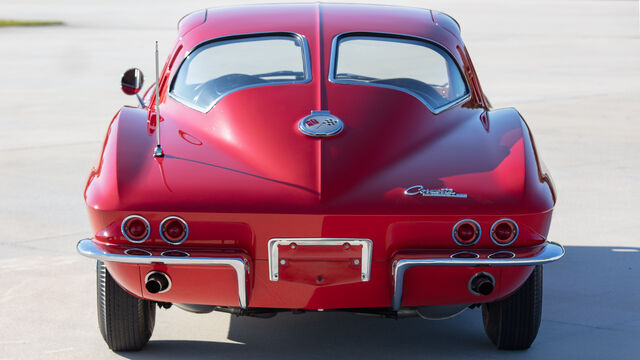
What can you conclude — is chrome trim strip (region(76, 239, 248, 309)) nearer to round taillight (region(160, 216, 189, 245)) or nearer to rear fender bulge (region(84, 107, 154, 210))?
round taillight (region(160, 216, 189, 245))

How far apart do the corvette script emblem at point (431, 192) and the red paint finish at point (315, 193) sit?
26mm

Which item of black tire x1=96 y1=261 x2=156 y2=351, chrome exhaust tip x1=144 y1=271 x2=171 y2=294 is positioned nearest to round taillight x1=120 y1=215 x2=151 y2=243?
chrome exhaust tip x1=144 y1=271 x2=171 y2=294

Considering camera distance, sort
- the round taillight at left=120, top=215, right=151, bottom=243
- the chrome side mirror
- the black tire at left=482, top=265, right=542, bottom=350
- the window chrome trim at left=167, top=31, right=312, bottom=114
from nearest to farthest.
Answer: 1. the round taillight at left=120, top=215, right=151, bottom=243
2. the black tire at left=482, top=265, right=542, bottom=350
3. the window chrome trim at left=167, top=31, right=312, bottom=114
4. the chrome side mirror

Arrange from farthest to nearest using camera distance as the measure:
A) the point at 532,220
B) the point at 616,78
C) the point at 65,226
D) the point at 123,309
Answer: the point at 616,78
the point at 65,226
the point at 123,309
the point at 532,220

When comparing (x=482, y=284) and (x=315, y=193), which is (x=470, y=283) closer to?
(x=482, y=284)

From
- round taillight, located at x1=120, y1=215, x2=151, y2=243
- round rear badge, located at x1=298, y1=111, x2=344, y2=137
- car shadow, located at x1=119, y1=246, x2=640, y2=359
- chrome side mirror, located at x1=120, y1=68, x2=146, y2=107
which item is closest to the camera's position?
round taillight, located at x1=120, y1=215, x2=151, y2=243

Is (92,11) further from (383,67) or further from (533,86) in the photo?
(533,86)

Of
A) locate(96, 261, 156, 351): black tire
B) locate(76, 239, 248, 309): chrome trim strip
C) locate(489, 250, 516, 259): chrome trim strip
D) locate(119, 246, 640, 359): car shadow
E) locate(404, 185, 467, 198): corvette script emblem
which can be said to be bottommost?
locate(119, 246, 640, 359): car shadow

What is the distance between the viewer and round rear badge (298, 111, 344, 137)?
4.34 meters

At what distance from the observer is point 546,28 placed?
27562mm

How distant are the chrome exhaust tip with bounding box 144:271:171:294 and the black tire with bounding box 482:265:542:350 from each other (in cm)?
148

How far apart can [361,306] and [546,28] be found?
81.0 feet

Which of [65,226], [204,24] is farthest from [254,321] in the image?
[65,226]

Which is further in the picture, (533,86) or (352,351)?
(533,86)
